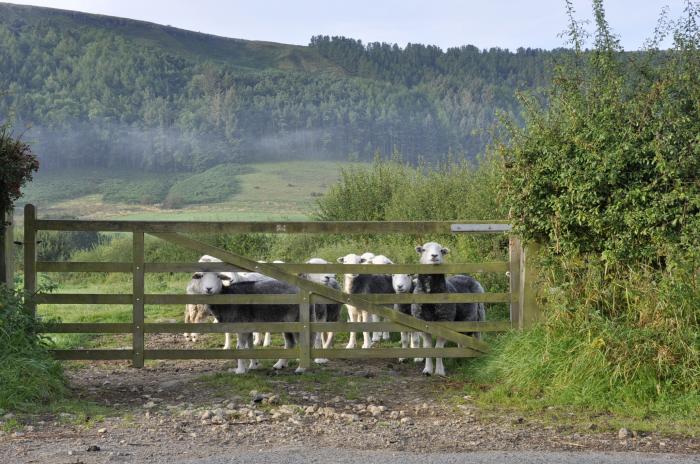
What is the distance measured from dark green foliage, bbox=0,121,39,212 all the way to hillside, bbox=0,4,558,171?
76.2 metres

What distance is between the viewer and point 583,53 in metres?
10.8

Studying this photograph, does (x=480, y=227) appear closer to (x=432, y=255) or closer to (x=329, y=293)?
(x=432, y=255)

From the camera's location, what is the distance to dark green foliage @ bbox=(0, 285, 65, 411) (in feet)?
27.9

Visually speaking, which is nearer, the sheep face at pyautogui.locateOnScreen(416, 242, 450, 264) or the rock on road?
the rock on road

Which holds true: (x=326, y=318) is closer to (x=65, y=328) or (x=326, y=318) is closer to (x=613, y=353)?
(x=65, y=328)

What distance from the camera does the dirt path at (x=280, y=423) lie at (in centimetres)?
707

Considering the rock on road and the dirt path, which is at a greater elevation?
the rock on road

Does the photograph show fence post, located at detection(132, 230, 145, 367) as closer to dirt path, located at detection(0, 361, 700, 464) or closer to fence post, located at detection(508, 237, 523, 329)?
dirt path, located at detection(0, 361, 700, 464)

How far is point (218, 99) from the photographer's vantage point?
10288 centimetres

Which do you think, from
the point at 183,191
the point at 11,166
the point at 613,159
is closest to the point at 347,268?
the point at 613,159

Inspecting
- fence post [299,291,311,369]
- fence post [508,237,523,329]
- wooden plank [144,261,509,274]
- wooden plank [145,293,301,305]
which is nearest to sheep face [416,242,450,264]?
wooden plank [144,261,509,274]

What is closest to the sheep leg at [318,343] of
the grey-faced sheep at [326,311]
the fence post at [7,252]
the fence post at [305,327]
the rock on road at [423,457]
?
the grey-faced sheep at [326,311]

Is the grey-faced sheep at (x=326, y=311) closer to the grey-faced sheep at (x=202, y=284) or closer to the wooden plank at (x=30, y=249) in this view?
the grey-faced sheep at (x=202, y=284)

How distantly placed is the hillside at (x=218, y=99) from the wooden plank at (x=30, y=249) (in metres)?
76.1
